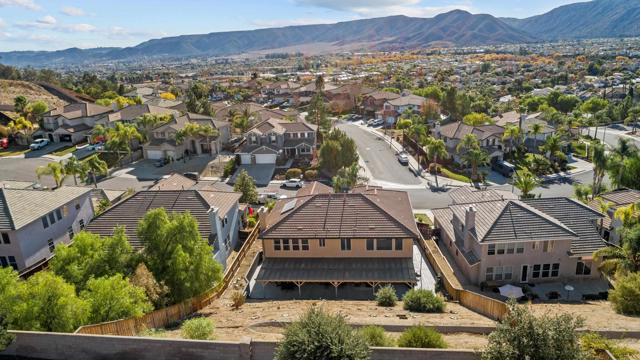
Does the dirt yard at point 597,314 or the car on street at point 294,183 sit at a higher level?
the dirt yard at point 597,314

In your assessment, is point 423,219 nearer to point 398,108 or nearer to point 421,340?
point 421,340

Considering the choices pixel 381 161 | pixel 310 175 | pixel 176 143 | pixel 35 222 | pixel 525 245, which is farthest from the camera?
pixel 176 143

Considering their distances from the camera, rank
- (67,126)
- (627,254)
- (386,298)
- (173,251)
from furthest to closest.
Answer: (67,126) < (627,254) < (386,298) < (173,251)

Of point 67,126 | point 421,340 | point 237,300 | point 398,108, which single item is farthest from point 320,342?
point 398,108

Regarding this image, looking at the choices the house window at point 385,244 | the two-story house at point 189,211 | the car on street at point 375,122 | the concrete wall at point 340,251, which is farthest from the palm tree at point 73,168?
the car on street at point 375,122

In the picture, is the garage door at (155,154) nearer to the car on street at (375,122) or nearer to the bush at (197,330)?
the car on street at (375,122)

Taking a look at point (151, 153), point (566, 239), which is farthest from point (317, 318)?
point (151, 153)
